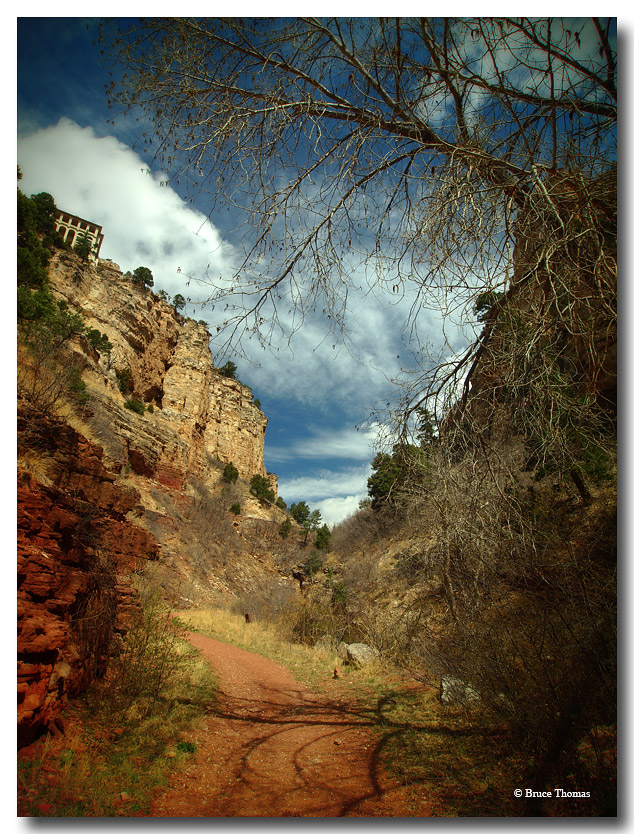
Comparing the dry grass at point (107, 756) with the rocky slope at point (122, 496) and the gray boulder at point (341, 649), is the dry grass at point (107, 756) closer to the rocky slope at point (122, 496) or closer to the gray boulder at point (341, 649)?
the rocky slope at point (122, 496)

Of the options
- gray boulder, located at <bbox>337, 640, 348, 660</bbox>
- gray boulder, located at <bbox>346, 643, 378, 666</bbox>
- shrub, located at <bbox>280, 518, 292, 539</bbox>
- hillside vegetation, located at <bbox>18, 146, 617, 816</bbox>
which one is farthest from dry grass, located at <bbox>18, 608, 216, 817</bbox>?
shrub, located at <bbox>280, 518, 292, 539</bbox>

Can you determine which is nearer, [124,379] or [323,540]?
[124,379]

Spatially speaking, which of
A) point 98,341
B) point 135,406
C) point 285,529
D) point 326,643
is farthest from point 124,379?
point 326,643

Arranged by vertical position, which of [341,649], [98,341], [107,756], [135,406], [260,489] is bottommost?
[341,649]

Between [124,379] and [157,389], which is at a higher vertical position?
[157,389]

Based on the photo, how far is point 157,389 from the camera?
30.4 m

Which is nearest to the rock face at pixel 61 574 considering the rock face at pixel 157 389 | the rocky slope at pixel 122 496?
the rocky slope at pixel 122 496

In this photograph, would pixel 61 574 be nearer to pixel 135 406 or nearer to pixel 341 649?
pixel 341 649

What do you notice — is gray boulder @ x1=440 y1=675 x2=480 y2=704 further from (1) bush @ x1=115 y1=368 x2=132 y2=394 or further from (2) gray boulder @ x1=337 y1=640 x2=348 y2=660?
(1) bush @ x1=115 y1=368 x2=132 y2=394

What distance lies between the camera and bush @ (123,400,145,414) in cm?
2375

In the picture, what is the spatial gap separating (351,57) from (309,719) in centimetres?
610

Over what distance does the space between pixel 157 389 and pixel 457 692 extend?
29.5 metres

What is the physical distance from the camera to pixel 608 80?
268 centimetres

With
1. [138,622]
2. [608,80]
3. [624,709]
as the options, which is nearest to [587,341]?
[608,80]
